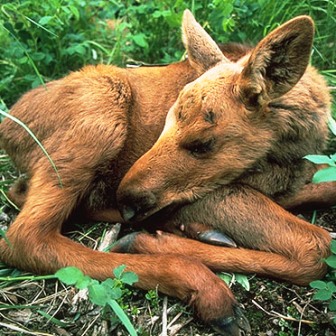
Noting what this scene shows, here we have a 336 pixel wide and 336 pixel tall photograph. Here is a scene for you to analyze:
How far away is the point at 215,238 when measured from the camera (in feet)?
13.4

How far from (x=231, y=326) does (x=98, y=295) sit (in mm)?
813

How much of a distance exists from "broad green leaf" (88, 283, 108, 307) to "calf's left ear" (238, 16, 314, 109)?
152 cm

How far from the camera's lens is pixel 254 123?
157 inches

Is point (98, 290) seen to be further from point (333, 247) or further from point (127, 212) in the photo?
point (333, 247)

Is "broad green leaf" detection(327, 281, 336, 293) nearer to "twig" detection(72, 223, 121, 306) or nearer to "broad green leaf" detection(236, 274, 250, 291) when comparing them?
"broad green leaf" detection(236, 274, 250, 291)

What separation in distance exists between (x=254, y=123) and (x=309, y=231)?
0.77 m

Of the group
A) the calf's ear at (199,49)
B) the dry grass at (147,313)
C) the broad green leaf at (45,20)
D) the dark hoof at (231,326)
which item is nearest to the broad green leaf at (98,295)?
the dry grass at (147,313)

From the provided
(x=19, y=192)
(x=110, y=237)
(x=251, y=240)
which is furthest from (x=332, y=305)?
(x=19, y=192)

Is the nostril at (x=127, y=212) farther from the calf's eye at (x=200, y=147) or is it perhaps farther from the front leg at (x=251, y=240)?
the calf's eye at (x=200, y=147)

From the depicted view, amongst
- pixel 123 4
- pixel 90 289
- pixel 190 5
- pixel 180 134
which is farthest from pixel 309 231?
pixel 123 4

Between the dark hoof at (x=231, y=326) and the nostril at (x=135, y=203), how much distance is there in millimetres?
892

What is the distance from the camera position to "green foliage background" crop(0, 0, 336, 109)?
18.1 feet

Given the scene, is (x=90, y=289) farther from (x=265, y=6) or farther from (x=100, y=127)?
(x=265, y=6)

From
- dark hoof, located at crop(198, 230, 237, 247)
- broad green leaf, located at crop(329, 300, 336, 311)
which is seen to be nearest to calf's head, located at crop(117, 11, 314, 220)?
dark hoof, located at crop(198, 230, 237, 247)
